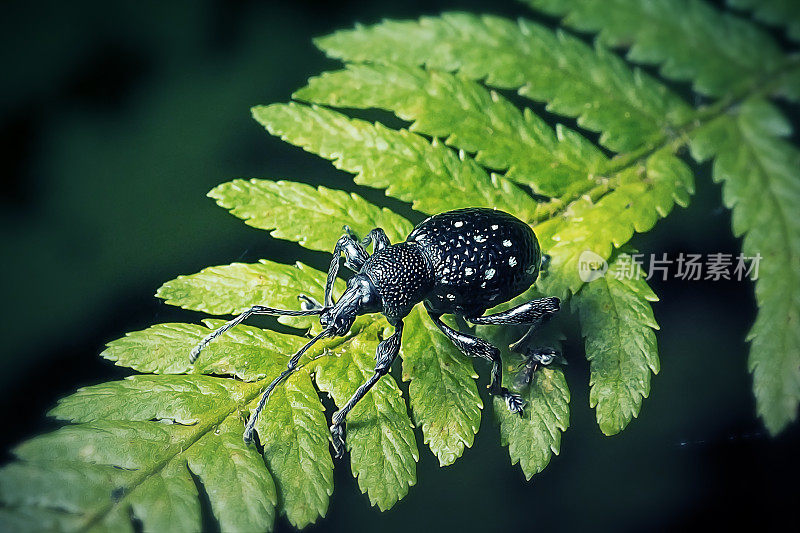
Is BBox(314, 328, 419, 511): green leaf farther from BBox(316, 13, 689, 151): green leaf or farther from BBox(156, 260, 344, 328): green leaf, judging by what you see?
BBox(316, 13, 689, 151): green leaf

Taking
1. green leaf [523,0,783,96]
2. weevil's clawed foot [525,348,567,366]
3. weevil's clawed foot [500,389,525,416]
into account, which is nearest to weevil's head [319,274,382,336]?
weevil's clawed foot [500,389,525,416]

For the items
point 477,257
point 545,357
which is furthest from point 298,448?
point 545,357

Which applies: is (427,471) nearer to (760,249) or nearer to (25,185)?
(760,249)

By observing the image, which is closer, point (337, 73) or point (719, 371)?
point (337, 73)

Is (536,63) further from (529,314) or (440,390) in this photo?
(440,390)

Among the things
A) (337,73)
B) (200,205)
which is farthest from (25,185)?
(337,73)

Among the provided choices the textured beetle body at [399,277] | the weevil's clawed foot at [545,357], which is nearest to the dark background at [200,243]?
the weevil's clawed foot at [545,357]

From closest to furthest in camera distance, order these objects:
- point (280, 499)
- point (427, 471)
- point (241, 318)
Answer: point (280, 499), point (241, 318), point (427, 471)

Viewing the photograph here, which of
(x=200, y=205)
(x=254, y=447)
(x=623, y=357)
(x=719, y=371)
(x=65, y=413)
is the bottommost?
(x=719, y=371)

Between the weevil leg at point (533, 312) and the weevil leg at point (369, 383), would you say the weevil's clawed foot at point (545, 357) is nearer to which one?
the weevil leg at point (533, 312)
